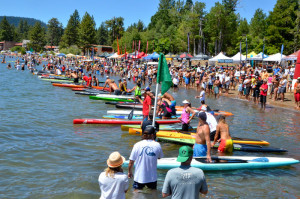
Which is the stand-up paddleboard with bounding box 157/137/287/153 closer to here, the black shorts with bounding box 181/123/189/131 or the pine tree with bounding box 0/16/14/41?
the black shorts with bounding box 181/123/189/131

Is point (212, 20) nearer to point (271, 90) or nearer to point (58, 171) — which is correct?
point (271, 90)

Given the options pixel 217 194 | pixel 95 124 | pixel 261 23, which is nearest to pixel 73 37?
pixel 261 23

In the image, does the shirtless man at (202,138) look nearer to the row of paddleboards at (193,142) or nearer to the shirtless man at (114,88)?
the row of paddleboards at (193,142)

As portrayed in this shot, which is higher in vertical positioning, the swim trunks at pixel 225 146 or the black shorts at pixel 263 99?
the black shorts at pixel 263 99

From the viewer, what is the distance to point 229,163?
8430mm

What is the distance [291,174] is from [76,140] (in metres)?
7.33

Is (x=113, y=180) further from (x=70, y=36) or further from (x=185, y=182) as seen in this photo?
(x=70, y=36)

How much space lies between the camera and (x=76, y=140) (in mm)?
11586

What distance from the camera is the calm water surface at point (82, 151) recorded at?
7.39m

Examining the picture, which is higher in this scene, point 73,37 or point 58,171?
point 73,37

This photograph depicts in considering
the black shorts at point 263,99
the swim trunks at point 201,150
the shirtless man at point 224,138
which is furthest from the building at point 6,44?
the swim trunks at point 201,150

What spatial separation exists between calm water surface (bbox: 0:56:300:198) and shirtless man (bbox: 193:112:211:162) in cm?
92

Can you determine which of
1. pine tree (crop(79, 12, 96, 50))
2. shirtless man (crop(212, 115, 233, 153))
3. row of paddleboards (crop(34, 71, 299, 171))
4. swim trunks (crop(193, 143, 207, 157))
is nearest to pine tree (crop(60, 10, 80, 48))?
pine tree (crop(79, 12, 96, 50))

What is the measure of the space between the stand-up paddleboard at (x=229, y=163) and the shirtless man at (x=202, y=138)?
13.6 inches
